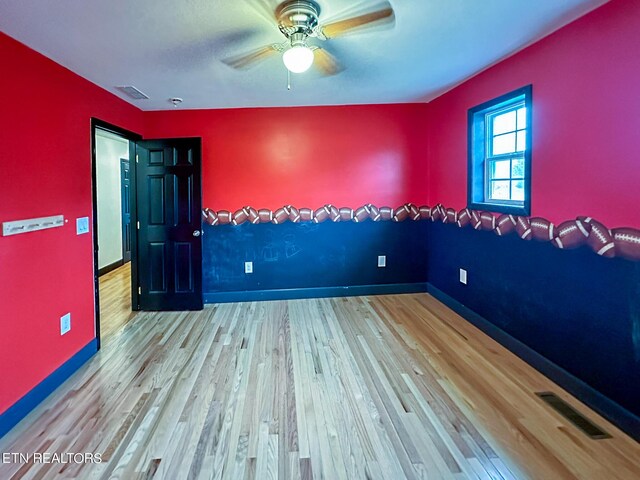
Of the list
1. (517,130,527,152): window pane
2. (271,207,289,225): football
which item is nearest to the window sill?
(517,130,527,152): window pane

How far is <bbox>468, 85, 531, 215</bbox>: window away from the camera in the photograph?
9.31 ft

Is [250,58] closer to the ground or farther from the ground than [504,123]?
farther from the ground

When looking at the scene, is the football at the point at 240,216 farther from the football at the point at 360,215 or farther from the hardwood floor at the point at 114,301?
the hardwood floor at the point at 114,301

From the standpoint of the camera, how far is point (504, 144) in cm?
329

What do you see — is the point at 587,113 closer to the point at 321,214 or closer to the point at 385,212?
the point at 385,212

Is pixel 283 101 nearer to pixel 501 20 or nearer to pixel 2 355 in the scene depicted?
pixel 501 20

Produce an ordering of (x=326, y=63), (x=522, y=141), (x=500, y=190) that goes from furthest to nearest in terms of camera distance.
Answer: (x=500, y=190)
(x=522, y=141)
(x=326, y=63)

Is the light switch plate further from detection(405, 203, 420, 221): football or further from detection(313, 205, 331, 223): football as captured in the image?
detection(405, 203, 420, 221): football

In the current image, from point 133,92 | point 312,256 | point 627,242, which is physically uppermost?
point 133,92

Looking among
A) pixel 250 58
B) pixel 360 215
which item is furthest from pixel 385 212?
pixel 250 58

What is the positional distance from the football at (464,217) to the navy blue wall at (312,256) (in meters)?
0.78

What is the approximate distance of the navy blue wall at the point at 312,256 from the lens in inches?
176

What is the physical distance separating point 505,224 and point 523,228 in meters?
0.22

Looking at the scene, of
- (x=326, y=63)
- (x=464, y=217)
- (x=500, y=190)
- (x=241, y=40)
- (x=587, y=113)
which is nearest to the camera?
(x=587, y=113)
